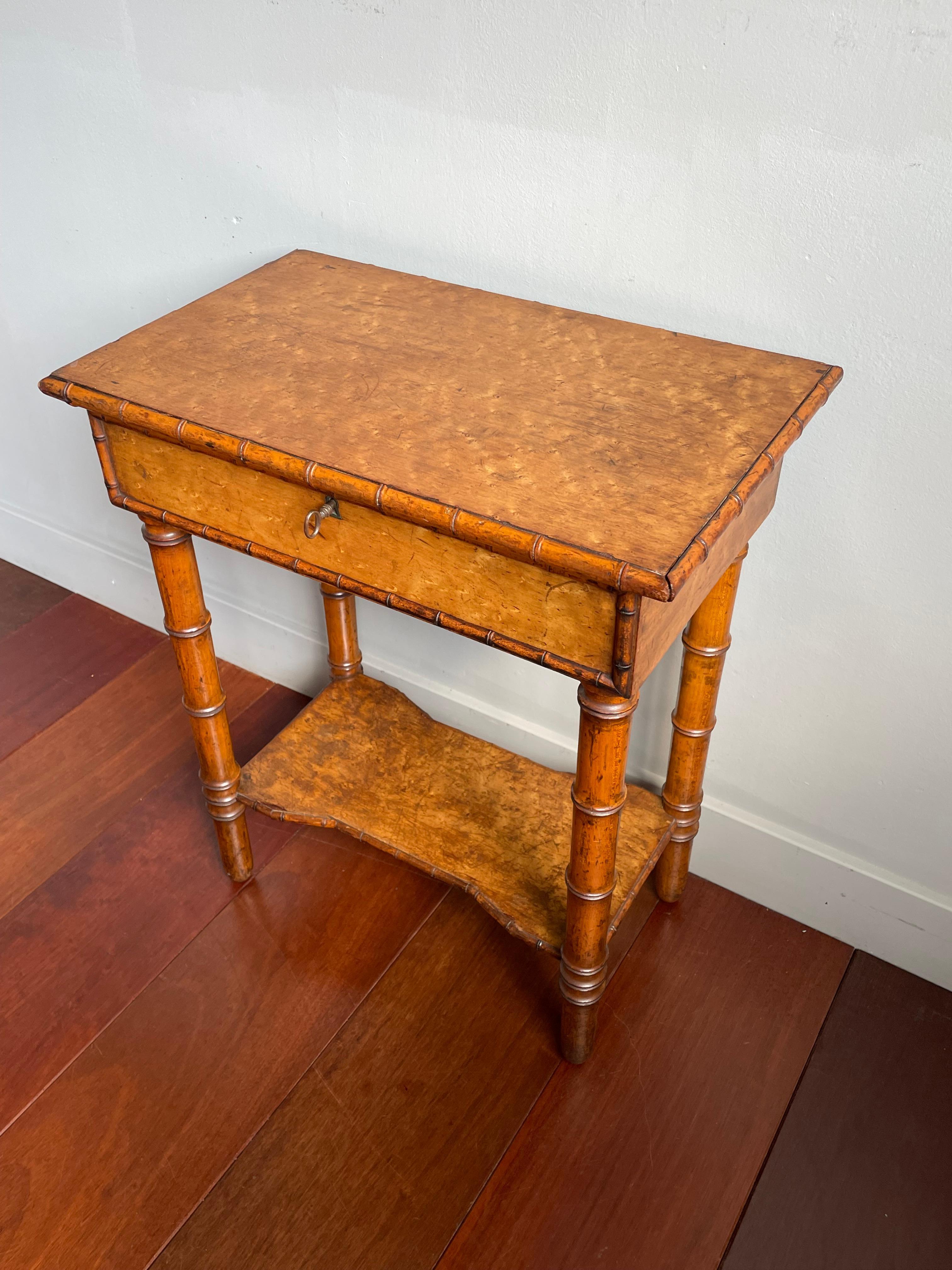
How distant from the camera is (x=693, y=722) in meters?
1.72

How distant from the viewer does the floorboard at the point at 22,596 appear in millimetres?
2701

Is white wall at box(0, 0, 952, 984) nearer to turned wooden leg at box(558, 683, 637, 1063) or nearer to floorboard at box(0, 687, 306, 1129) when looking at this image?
turned wooden leg at box(558, 683, 637, 1063)

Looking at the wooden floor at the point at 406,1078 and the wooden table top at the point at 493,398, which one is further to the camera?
the wooden floor at the point at 406,1078

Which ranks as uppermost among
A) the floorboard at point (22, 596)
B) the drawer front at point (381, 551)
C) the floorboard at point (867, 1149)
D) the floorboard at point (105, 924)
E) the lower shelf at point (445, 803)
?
the drawer front at point (381, 551)

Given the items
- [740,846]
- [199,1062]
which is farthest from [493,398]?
[199,1062]

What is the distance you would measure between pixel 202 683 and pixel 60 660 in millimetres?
1006

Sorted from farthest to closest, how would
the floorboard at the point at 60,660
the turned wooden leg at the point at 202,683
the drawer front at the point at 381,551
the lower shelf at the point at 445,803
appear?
1. the floorboard at the point at 60,660
2. the lower shelf at the point at 445,803
3. the turned wooden leg at the point at 202,683
4. the drawer front at the point at 381,551

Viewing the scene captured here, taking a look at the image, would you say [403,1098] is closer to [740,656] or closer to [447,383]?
[740,656]

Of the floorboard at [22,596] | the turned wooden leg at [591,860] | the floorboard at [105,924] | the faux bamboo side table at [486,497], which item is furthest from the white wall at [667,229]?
the floorboard at [22,596]

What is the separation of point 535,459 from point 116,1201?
4.11 feet

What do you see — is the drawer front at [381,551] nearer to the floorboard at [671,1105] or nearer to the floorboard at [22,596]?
the floorboard at [671,1105]

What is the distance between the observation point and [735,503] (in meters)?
1.14

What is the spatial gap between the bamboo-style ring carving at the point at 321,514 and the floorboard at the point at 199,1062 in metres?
0.93

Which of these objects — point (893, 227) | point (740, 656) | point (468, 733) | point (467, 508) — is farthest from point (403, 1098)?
point (893, 227)
